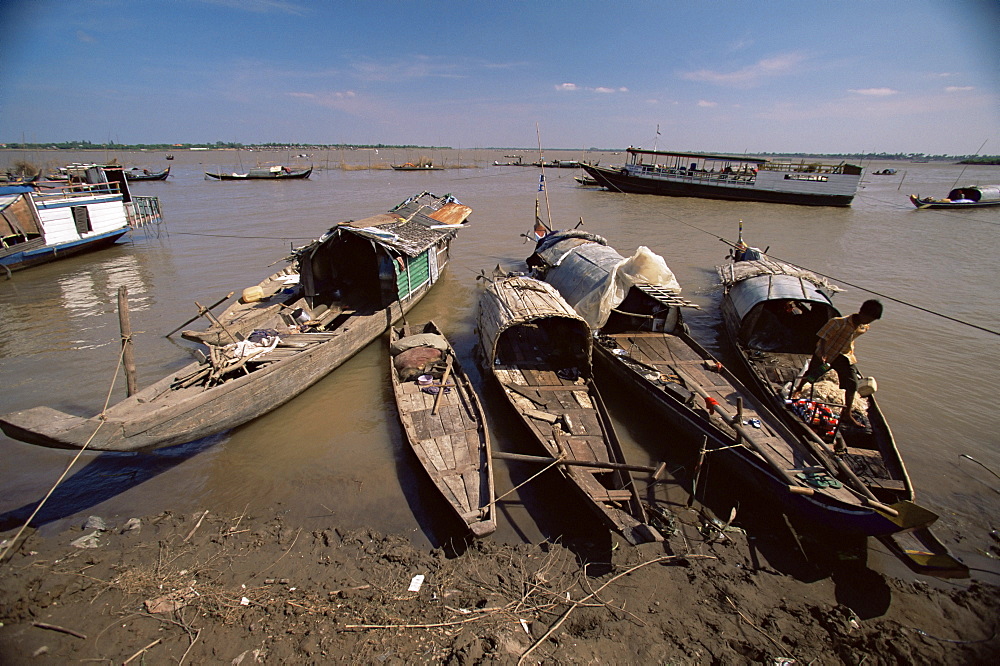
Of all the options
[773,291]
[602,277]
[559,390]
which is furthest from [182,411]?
[773,291]

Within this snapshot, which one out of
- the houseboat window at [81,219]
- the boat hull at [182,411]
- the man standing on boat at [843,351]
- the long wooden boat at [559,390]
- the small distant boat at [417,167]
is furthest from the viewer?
the small distant boat at [417,167]

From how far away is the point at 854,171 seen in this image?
95.4 ft

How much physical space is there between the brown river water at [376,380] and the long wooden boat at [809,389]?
0.64m

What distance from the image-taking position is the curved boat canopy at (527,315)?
741 cm

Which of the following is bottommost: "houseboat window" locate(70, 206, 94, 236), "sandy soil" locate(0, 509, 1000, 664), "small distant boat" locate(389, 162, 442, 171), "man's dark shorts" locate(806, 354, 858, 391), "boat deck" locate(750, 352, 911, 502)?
"sandy soil" locate(0, 509, 1000, 664)

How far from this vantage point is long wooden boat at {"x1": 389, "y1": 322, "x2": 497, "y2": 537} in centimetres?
500

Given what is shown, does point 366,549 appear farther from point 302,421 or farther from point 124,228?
point 124,228

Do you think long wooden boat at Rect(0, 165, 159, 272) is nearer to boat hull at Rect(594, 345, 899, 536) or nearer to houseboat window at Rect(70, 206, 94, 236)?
houseboat window at Rect(70, 206, 94, 236)

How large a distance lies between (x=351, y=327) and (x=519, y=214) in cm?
1997

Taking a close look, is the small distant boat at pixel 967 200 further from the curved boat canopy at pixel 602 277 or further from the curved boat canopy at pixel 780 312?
the curved boat canopy at pixel 602 277

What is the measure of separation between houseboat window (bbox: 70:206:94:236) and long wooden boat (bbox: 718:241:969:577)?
2222cm

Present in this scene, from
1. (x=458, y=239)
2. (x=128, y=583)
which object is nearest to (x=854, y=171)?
(x=458, y=239)

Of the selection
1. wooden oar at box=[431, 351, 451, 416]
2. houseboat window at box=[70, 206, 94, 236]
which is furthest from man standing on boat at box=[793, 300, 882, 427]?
houseboat window at box=[70, 206, 94, 236]

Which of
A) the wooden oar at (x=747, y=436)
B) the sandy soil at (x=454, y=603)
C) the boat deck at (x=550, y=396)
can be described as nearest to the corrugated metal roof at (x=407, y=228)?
the boat deck at (x=550, y=396)
